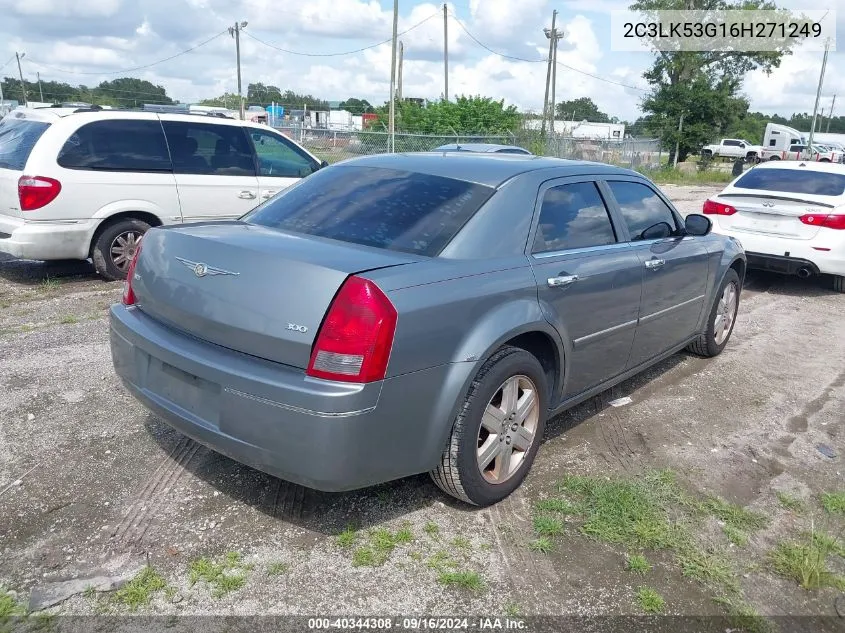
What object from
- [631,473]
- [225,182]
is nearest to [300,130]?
[225,182]

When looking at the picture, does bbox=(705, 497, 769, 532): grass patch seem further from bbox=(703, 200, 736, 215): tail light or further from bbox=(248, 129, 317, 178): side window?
bbox=(248, 129, 317, 178): side window

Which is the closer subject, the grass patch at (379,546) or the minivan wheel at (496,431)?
the grass patch at (379,546)

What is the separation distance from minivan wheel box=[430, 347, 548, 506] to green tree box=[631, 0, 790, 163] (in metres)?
36.3

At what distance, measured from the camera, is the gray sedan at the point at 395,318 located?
2.73 meters

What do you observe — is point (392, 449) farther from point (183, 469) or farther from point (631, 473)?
point (631, 473)

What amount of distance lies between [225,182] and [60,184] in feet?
5.86

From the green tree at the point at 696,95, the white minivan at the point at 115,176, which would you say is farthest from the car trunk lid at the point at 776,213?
the green tree at the point at 696,95

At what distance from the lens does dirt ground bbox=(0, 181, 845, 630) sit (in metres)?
2.78

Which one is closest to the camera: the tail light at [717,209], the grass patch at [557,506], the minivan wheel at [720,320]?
the grass patch at [557,506]

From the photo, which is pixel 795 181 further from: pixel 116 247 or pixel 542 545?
pixel 116 247

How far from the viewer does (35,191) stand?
6809 millimetres

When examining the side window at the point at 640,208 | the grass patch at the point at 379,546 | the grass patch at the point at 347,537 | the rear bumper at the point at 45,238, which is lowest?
the grass patch at the point at 379,546

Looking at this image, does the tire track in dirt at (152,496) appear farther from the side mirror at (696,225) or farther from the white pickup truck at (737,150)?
the white pickup truck at (737,150)

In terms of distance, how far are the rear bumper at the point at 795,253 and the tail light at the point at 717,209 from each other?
36 centimetres
